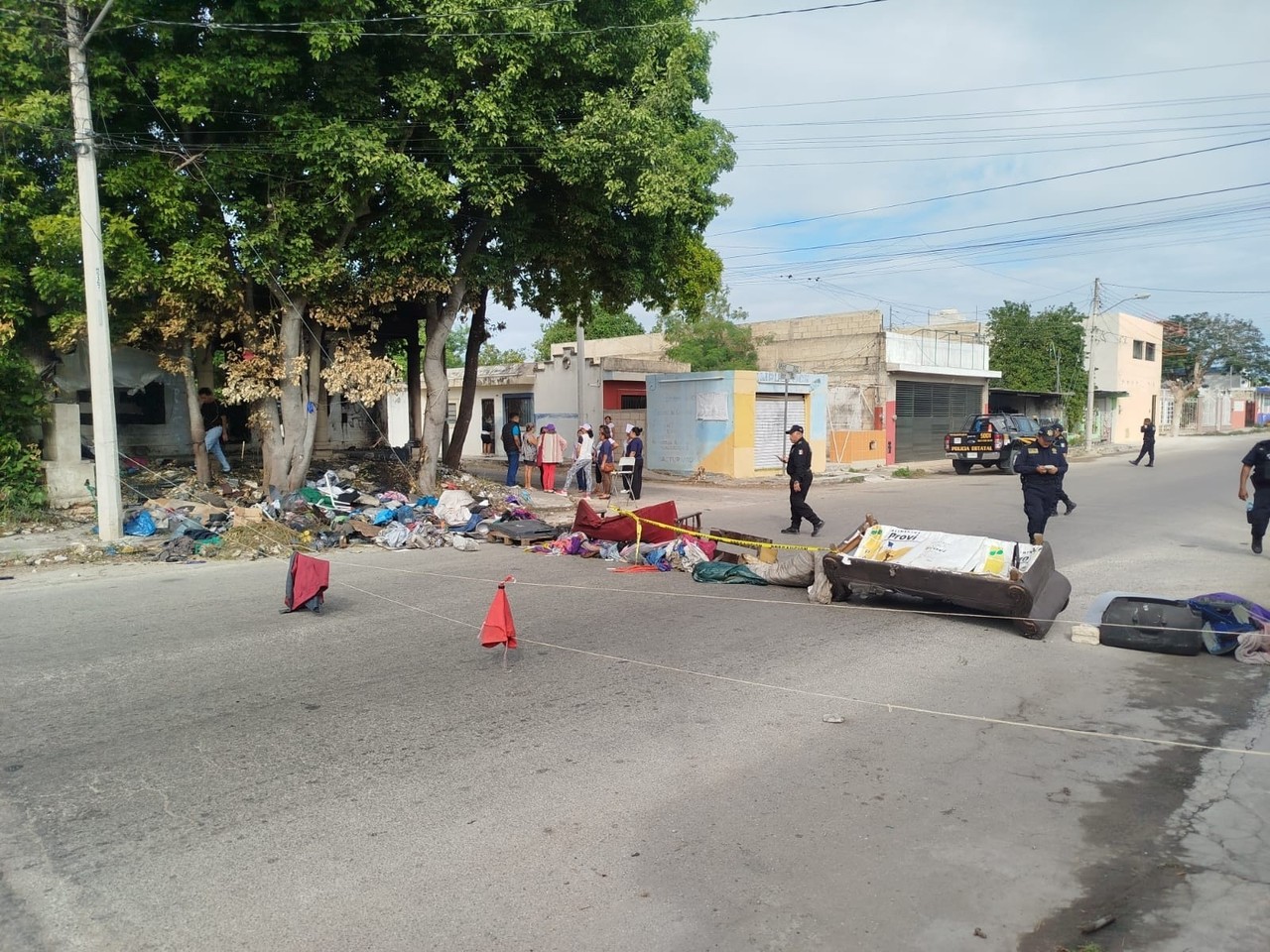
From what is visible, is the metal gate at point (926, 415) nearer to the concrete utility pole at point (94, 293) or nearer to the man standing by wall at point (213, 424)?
the man standing by wall at point (213, 424)

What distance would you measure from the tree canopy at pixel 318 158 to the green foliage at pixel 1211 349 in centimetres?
7480

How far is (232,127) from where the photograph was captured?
573 inches

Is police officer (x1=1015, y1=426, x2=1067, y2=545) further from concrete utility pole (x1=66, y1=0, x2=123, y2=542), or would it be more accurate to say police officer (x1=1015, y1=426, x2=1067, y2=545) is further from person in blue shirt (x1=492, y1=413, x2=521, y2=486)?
person in blue shirt (x1=492, y1=413, x2=521, y2=486)

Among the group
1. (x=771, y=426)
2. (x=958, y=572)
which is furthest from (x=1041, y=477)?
(x=771, y=426)

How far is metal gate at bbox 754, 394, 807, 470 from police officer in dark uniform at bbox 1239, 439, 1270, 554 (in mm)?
15683

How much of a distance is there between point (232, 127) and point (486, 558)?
27.3ft

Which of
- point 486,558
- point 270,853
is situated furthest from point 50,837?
point 486,558

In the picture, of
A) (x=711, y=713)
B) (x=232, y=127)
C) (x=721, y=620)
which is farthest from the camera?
(x=232, y=127)

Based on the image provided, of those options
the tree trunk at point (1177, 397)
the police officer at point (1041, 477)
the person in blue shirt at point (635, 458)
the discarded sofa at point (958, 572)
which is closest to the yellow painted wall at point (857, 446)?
the person in blue shirt at point (635, 458)

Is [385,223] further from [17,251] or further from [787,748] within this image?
[787,748]

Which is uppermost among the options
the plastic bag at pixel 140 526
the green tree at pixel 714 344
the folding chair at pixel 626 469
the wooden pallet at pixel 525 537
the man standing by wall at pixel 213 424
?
the green tree at pixel 714 344

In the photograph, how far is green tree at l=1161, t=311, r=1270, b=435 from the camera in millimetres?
76812

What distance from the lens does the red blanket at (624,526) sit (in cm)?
1219

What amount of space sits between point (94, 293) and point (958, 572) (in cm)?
1202
